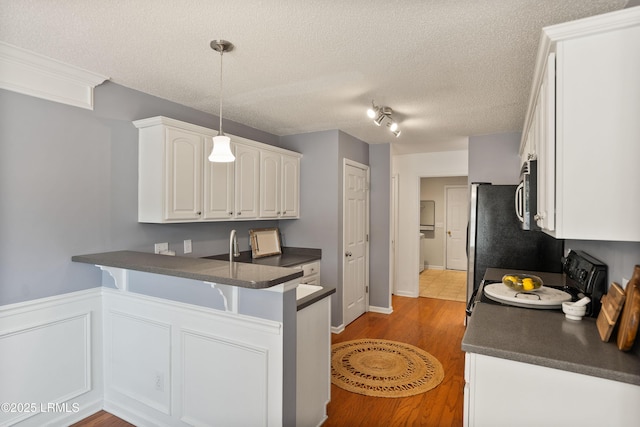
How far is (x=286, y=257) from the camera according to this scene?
3.80 m

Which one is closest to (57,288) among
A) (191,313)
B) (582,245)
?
(191,313)

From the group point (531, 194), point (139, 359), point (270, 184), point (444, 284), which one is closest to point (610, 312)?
point (531, 194)

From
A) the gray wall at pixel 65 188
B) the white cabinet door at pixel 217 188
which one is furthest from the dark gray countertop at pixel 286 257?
the gray wall at pixel 65 188

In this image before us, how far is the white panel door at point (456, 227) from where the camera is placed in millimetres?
7711

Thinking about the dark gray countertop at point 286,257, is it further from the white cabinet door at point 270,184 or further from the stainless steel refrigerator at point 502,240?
the stainless steel refrigerator at point 502,240

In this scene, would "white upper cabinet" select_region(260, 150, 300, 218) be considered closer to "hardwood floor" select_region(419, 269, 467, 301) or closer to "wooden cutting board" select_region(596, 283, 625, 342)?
"wooden cutting board" select_region(596, 283, 625, 342)

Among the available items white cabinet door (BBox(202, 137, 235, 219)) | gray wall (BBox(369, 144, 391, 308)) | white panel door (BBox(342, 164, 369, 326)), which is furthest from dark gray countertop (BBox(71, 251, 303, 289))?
gray wall (BBox(369, 144, 391, 308))

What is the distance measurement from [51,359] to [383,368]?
2.49 meters

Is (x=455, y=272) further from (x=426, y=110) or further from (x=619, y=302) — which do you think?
(x=619, y=302)

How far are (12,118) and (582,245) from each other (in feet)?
11.8

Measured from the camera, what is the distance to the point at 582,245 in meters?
2.19

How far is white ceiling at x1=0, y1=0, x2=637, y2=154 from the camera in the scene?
1.61 metres

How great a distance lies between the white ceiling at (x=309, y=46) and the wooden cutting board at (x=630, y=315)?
1190 millimetres

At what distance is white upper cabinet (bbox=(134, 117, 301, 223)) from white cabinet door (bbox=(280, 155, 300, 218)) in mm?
51
